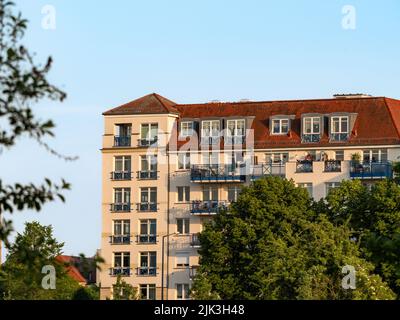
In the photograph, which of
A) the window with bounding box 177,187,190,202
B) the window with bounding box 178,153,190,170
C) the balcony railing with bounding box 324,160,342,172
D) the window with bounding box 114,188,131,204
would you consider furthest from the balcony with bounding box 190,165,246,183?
the balcony railing with bounding box 324,160,342,172

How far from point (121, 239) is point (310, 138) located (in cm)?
1696

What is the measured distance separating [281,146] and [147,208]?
11855 mm

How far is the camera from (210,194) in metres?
135

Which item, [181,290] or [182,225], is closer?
[181,290]

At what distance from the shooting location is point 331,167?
132 m

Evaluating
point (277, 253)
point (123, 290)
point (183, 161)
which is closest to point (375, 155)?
point (183, 161)

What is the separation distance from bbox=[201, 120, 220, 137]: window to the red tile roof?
85 centimetres

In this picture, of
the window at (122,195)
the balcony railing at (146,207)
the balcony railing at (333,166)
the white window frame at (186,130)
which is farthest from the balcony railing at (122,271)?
the balcony railing at (333,166)

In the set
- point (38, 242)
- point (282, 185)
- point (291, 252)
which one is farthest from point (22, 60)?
A: point (282, 185)

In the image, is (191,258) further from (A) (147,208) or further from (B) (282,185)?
(B) (282,185)

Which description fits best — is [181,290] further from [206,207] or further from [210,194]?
[210,194]

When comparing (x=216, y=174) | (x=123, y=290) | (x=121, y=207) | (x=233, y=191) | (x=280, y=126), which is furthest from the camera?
(x=121, y=207)

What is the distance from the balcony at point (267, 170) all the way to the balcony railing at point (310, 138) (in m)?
2.59

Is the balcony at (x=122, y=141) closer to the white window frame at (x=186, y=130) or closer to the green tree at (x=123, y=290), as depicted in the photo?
the white window frame at (x=186, y=130)
